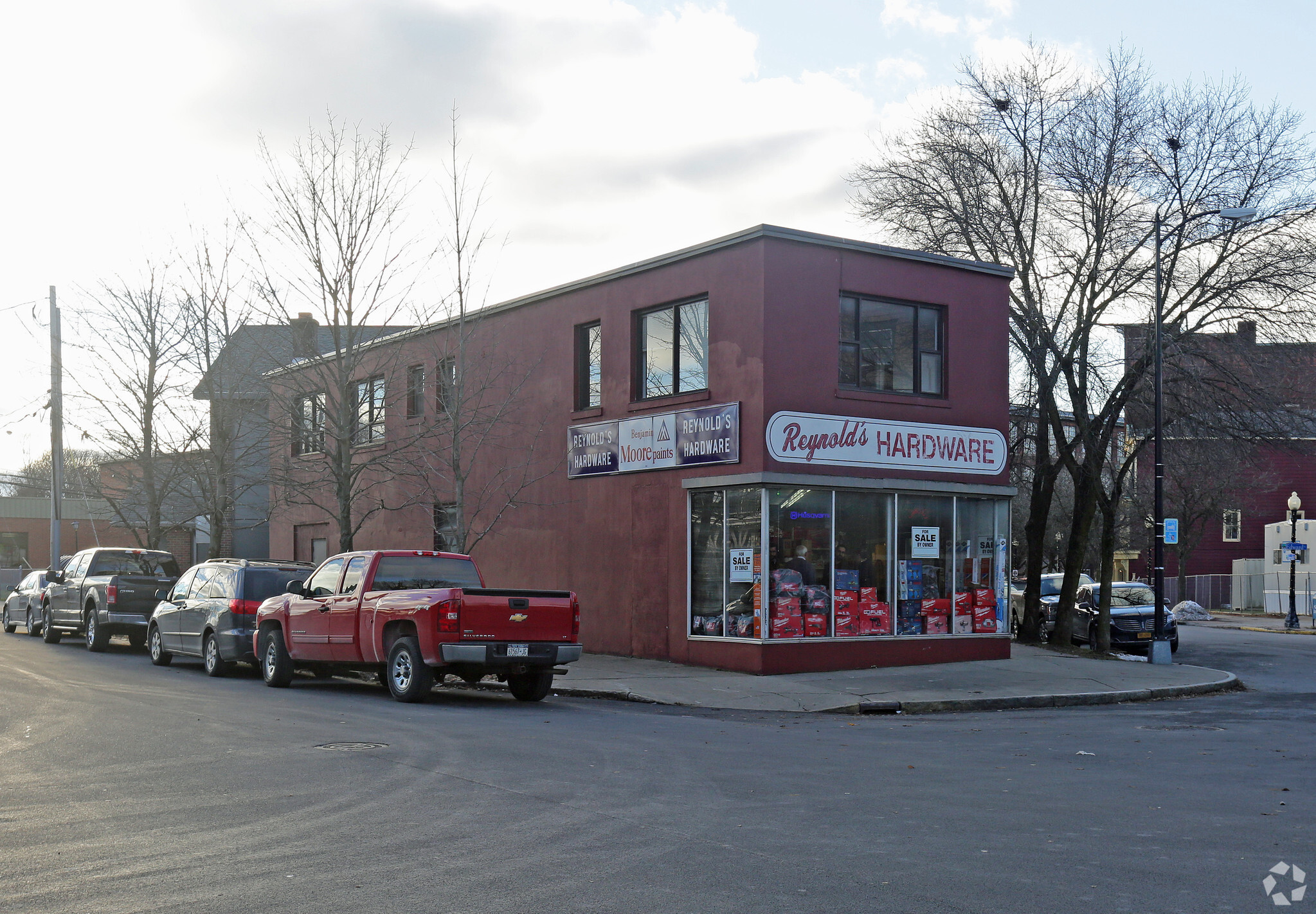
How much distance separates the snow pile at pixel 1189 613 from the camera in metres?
46.5

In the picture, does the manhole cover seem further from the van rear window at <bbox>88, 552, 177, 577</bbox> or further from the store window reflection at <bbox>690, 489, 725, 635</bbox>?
the van rear window at <bbox>88, 552, 177, 577</bbox>

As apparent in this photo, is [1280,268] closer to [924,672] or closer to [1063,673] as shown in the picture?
[1063,673]

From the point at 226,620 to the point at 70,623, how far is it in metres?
9.26

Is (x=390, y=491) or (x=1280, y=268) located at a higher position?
(x=1280, y=268)

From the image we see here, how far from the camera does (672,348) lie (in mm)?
21812

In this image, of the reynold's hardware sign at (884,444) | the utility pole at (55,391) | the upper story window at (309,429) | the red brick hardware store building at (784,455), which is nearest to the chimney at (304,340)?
the upper story window at (309,429)

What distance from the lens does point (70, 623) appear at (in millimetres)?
26141

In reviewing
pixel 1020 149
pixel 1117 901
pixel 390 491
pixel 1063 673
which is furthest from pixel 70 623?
pixel 1117 901

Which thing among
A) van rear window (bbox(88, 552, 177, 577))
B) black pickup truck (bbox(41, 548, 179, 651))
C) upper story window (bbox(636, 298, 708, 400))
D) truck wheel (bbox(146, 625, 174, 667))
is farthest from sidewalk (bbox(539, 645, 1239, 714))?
van rear window (bbox(88, 552, 177, 577))

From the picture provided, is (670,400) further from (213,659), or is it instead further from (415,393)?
(415,393)

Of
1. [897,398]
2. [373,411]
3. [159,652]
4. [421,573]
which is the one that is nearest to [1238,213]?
[897,398]

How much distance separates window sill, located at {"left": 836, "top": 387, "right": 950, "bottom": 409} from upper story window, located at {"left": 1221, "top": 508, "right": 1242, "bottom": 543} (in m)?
44.5

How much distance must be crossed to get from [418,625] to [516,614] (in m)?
1.19

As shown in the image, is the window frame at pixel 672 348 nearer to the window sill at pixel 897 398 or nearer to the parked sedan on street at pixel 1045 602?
the window sill at pixel 897 398
